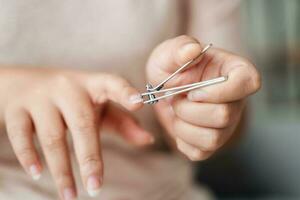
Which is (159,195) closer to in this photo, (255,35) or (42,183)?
(42,183)

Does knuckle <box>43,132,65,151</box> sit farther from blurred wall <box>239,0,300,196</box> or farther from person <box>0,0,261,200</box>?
blurred wall <box>239,0,300,196</box>

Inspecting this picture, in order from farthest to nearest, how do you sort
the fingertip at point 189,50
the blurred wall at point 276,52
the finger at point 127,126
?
the blurred wall at point 276,52 → the finger at point 127,126 → the fingertip at point 189,50

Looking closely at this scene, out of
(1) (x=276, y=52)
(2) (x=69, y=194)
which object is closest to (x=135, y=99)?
(2) (x=69, y=194)

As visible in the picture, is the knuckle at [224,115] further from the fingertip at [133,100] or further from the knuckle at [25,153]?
the knuckle at [25,153]

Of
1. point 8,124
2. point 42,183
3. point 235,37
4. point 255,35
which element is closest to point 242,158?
point 235,37

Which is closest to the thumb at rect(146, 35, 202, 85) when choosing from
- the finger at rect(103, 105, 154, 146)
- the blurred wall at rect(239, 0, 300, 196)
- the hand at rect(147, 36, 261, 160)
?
the hand at rect(147, 36, 261, 160)

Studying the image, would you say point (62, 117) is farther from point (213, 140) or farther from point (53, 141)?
point (213, 140)

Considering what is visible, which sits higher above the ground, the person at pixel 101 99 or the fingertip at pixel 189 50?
the fingertip at pixel 189 50

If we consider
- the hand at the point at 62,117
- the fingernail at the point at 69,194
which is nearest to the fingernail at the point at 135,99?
the hand at the point at 62,117
